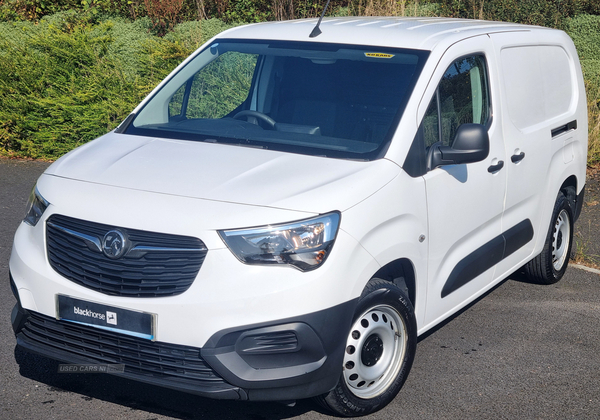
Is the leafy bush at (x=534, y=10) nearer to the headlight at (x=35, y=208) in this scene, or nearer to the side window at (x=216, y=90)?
the side window at (x=216, y=90)

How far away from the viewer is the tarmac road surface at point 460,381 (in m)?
3.86

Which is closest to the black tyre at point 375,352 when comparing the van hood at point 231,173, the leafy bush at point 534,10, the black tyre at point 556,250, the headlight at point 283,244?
the headlight at point 283,244

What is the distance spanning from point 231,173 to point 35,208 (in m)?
1.02

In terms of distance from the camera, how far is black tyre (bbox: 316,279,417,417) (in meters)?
3.58

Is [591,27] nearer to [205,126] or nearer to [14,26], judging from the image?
[205,126]

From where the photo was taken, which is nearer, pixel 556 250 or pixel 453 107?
pixel 453 107

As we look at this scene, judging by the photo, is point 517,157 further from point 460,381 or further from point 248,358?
point 248,358

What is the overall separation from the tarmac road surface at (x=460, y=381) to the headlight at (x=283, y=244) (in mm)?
1062

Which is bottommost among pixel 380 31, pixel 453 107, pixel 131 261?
pixel 131 261

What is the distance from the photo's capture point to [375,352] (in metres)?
3.76

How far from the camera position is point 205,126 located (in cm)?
439

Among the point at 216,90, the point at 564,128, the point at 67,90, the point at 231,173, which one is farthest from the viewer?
the point at 67,90

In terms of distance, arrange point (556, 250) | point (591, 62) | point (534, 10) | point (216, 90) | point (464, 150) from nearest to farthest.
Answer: point (464, 150) < point (216, 90) < point (556, 250) < point (591, 62) < point (534, 10)

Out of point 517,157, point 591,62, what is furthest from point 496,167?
point 591,62
